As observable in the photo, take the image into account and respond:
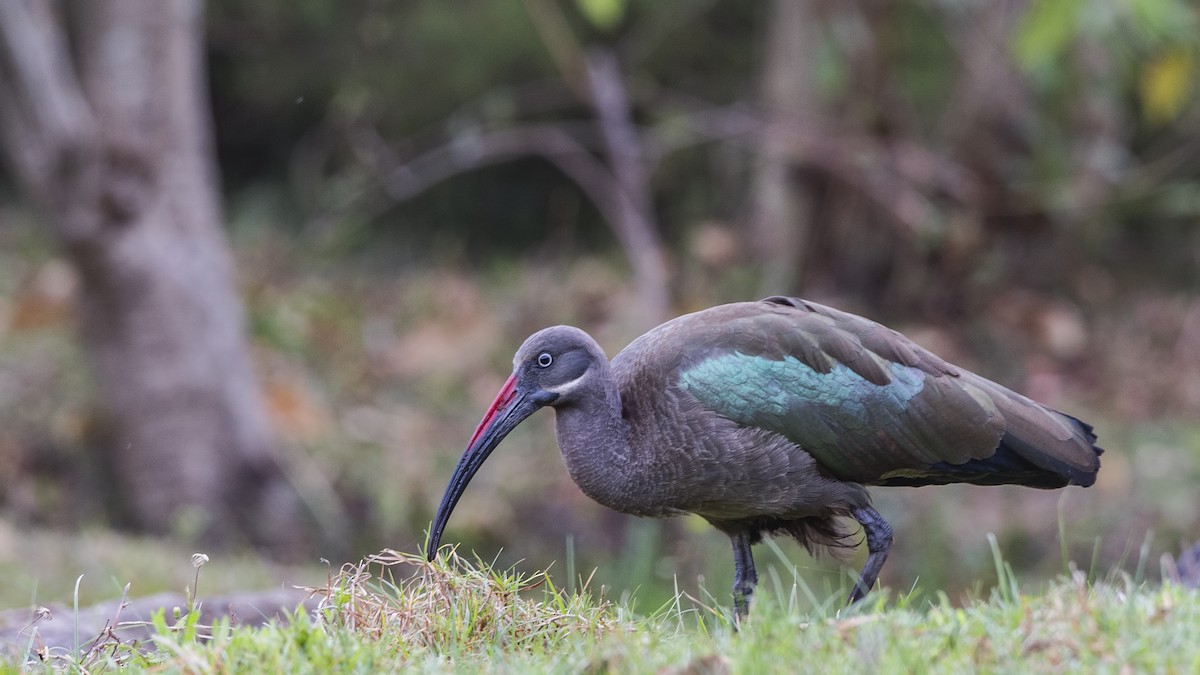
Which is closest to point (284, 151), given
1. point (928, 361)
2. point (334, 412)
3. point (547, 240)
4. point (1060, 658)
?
point (547, 240)

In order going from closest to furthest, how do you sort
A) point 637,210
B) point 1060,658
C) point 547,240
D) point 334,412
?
point 1060,658
point 637,210
point 334,412
point 547,240

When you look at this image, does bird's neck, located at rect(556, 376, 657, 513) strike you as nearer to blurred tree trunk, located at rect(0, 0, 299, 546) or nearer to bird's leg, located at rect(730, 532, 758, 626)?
bird's leg, located at rect(730, 532, 758, 626)

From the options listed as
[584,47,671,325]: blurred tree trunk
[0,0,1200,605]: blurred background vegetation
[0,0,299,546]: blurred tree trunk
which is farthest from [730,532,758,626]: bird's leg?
[0,0,299,546]: blurred tree trunk

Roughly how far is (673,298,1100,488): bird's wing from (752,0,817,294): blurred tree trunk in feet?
22.5

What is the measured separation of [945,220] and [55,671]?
9253 mm

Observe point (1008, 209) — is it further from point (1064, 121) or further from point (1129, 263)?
point (1129, 263)

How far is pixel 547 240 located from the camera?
16.4 m

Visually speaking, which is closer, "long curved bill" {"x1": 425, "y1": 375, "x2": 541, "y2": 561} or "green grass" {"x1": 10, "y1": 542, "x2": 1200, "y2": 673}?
"green grass" {"x1": 10, "y1": 542, "x2": 1200, "y2": 673}

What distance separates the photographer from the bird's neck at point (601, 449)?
4488mm

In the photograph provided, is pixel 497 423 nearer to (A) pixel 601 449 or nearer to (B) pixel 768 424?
(A) pixel 601 449

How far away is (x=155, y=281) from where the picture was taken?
31.1 feet

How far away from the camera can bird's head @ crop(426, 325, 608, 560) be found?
4.59 metres

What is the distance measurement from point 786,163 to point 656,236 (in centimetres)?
182

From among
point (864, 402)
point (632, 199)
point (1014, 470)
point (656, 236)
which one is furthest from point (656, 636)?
point (656, 236)
